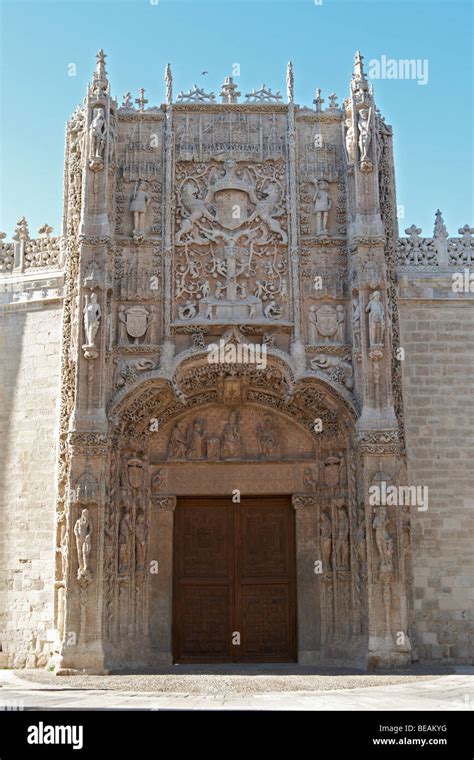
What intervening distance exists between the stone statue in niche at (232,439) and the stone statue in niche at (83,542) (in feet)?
9.25

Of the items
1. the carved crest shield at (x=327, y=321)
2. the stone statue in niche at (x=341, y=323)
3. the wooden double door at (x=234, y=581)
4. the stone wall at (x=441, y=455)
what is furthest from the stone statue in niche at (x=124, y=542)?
the stone wall at (x=441, y=455)

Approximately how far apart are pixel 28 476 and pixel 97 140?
589 cm

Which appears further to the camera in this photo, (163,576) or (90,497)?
(163,576)

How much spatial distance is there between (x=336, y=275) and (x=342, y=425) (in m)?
2.60

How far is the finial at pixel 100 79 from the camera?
15.9 meters

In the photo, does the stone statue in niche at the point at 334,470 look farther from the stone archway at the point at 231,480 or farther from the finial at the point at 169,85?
the finial at the point at 169,85

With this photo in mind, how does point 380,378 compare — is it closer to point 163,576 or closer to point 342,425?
point 342,425

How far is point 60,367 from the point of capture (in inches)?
628

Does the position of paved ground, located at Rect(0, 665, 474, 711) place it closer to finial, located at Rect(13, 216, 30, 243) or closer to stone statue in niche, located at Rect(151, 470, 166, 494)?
stone statue in niche, located at Rect(151, 470, 166, 494)

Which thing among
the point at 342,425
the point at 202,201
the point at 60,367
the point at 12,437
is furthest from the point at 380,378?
the point at 12,437

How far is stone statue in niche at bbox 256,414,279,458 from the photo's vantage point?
52.5 feet

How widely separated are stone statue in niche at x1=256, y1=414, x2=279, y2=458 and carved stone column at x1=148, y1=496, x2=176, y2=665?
1.78 meters

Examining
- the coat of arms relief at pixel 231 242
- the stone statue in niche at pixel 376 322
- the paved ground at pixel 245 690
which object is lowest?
the paved ground at pixel 245 690

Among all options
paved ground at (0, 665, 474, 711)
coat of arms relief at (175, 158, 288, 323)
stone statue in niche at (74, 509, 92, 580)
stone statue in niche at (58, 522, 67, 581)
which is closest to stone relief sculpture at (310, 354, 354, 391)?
coat of arms relief at (175, 158, 288, 323)
